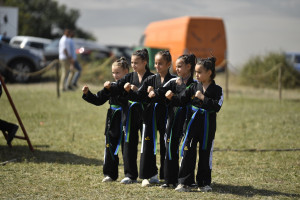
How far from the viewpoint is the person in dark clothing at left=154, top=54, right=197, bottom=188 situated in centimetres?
543

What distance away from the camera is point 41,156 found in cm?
732

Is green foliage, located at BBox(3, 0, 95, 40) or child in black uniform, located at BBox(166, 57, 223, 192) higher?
green foliage, located at BBox(3, 0, 95, 40)

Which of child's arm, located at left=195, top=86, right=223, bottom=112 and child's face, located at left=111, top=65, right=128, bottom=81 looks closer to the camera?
child's arm, located at left=195, top=86, right=223, bottom=112

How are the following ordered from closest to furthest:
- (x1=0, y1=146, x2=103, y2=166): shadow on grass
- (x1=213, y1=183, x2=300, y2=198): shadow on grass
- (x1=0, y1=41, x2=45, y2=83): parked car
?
(x1=213, y1=183, x2=300, y2=198): shadow on grass → (x1=0, y1=146, x2=103, y2=166): shadow on grass → (x1=0, y1=41, x2=45, y2=83): parked car

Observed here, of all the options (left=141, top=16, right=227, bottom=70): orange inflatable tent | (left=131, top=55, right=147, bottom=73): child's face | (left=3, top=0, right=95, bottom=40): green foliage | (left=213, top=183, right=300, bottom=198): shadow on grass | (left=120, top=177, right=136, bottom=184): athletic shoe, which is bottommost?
(left=213, top=183, right=300, bottom=198): shadow on grass

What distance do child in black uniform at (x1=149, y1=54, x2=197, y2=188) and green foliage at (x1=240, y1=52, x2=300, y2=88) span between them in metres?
14.1

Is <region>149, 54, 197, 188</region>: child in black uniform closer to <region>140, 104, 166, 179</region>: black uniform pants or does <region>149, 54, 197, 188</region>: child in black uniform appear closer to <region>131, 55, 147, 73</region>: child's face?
<region>140, 104, 166, 179</region>: black uniform pants

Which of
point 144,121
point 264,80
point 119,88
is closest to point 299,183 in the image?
point 144,121

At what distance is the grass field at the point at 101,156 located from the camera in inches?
210

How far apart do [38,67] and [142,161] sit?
14.4 m

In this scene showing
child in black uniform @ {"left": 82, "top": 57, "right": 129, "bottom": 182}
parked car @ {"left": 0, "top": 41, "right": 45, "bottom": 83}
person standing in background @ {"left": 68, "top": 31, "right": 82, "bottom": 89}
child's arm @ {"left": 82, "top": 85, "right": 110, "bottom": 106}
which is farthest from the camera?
parked car @ {"left": 0, "top": 41, "right": 45, "bottom": 83}

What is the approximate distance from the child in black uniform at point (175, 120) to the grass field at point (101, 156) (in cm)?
26

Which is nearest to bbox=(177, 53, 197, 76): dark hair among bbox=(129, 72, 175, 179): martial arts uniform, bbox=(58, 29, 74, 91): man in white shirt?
bbox=(129, 72, 175, 179): martial arts uniform

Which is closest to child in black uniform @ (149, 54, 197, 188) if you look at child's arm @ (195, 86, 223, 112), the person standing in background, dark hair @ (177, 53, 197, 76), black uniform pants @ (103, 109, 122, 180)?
dark hair @ (177, 53, 197, 76)
